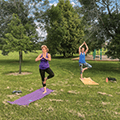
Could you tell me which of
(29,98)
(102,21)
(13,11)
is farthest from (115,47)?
(13,11)

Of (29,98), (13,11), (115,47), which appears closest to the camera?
(29,98)

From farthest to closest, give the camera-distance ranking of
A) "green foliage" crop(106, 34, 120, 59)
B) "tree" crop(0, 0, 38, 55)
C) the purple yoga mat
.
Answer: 1. "tree" crop(0, 0, 38, 55)
2. "green foliage" crop(106, 34, 120, 59)
3. the purple yoga mat

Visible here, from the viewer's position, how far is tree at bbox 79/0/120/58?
10695mm

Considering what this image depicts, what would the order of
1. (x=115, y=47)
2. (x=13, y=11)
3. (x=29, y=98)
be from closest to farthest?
(x=29, y=98)
(x=115, y=47)
(x=13, y=11)

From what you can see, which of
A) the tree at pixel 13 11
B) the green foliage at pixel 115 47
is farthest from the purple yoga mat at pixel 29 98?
the tree at pixel 13 11

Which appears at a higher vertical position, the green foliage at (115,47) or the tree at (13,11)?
the tree at (13,11)

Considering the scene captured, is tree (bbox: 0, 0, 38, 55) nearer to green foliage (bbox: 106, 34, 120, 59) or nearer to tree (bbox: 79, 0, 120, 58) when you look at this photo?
tree (bbox: 79, 0, 120, 58)

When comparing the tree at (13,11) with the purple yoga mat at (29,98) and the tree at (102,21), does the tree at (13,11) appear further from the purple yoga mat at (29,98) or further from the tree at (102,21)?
the purple yoga mat at (29,98)

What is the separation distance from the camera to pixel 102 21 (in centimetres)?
1077

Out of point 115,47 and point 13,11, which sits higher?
point 13,11

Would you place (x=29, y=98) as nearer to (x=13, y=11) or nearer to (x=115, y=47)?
(x=115, y=47)

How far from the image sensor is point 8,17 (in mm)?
15555

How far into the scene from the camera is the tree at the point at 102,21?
10695 millimetres

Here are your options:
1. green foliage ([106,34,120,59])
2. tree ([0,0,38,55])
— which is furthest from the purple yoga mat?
tree ([0,0,38,55])
